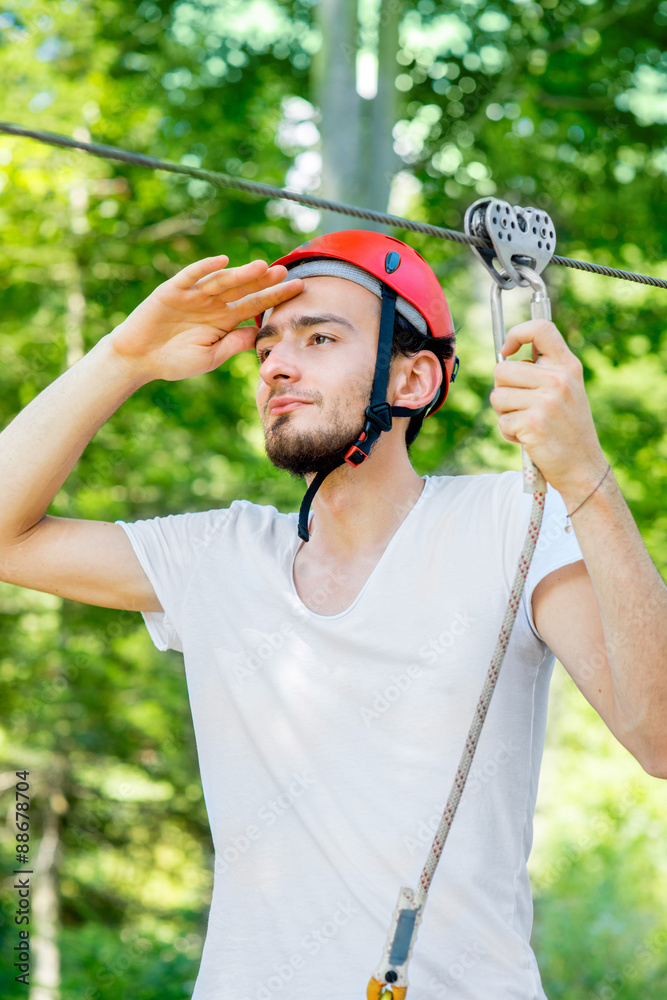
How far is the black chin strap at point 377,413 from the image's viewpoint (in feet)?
7.91

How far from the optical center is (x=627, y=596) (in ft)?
5.35

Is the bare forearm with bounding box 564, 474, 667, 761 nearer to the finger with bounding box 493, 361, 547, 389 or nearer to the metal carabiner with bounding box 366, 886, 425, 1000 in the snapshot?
the finger with bounding box 493, 361, 547, 389

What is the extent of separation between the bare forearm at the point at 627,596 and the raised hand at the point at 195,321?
3.73 feet

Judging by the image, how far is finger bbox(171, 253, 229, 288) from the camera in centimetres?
226

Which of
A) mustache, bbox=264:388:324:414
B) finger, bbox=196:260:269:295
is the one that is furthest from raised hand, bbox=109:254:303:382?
mustache, bbox=264:388:324:414

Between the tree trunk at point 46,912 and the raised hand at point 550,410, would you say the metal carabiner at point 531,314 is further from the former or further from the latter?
the tree trunk at point 46,912

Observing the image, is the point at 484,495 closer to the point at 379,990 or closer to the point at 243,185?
the point at 243,185

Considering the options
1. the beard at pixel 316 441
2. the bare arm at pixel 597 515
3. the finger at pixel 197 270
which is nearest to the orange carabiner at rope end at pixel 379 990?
the bare arm at pixel 597 515

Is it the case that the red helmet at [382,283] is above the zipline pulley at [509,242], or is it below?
below

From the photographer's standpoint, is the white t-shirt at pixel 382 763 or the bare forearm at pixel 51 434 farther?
the bare forearm at pixel 51 434

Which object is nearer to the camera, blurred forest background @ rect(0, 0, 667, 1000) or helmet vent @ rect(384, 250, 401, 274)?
helmet vent @ rect(384, 250, 401, 274)

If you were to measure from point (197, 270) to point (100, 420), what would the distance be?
52 centimetres

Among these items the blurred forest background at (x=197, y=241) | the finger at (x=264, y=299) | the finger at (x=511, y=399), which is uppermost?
the finger at (x=511, y=399)

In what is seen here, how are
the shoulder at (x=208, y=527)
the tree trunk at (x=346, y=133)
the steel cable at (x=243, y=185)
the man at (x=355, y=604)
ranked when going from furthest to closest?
the tree trunk at (x=346, y=133) < the shoulder at (x=208, y=527) < the man at (x=355, y=604) < the steel cable at (x=243, y=185)
